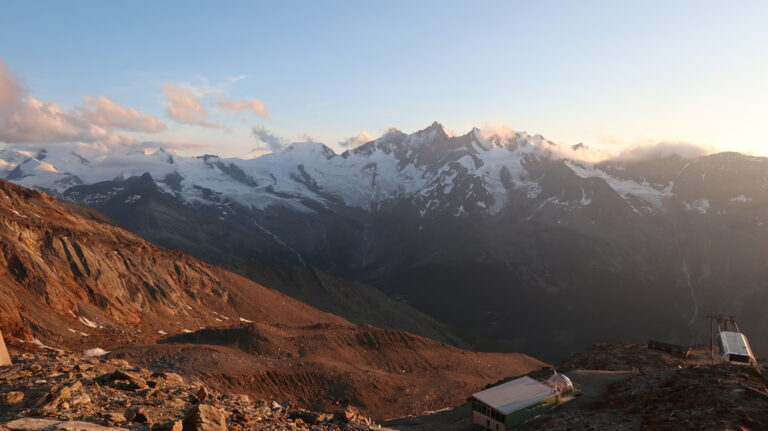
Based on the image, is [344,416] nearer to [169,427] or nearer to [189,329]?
[169,427]

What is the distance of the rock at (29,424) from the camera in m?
16.6

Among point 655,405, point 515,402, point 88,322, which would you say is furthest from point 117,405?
point 88,322

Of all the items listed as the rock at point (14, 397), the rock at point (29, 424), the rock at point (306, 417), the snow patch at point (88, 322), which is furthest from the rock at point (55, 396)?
the snow patch at point (88, 322)

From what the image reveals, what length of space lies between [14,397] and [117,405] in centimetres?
Result: 392

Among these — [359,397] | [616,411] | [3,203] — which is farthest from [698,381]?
[3,203]

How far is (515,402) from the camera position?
45875mm

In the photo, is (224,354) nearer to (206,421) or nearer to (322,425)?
(322,425)

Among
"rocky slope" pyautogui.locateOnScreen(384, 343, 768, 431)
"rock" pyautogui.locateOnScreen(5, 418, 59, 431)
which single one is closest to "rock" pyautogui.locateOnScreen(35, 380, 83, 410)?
"rock" pyautogui.locateOnScreen(5, 418, 59, 431)

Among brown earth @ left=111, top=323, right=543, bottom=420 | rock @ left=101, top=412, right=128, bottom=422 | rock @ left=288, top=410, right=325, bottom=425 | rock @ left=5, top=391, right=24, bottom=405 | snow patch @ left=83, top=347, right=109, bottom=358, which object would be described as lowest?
brown earth @ left=111, top=323, right=543, bottom=420

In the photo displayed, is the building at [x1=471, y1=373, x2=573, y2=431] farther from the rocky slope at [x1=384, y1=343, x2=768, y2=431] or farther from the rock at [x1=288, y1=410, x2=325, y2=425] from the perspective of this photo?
the rock at [x1=288, y1=410, x2=325, y2=425]

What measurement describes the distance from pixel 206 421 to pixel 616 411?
33.7 metres

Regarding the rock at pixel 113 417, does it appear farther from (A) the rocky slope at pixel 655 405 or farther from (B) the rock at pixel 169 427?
(A) the rocky slope at pixel 655 405

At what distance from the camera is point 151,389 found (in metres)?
25.8

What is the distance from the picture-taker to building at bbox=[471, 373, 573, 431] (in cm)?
4497
